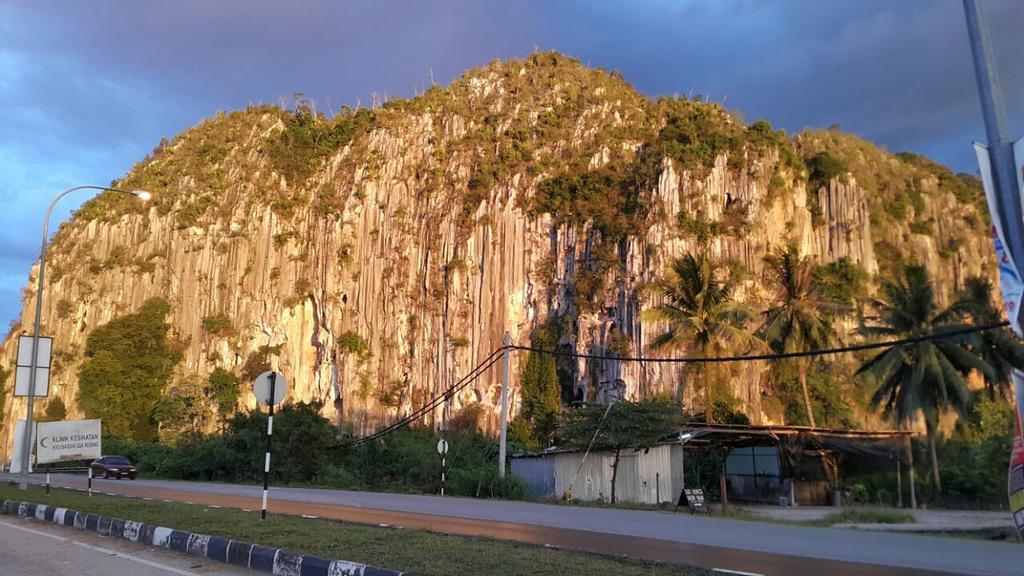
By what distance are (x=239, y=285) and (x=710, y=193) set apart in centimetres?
4021

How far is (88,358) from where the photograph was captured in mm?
66375

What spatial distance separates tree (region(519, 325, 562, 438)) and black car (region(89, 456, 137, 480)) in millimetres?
24327

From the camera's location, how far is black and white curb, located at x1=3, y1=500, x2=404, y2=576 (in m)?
8.24

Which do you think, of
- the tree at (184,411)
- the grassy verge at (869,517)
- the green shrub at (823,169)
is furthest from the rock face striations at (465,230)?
the grassy verge at (869,517)

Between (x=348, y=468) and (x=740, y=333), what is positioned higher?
(x=740, y=333)

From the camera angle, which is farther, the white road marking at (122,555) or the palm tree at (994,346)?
the palm tree at (994,346)

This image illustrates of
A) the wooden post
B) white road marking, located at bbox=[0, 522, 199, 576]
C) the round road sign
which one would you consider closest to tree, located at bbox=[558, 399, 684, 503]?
the wooden post

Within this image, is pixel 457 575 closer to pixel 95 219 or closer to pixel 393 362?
pixel 393 362

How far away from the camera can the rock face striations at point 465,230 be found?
52.5 metres

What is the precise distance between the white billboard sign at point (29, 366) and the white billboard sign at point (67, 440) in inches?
53.1

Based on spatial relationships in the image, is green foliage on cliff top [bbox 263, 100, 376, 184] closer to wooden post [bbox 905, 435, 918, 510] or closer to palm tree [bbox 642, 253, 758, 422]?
palm tree [bbox 642, 253, 758, 422]

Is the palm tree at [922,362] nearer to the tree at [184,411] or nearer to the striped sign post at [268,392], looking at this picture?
the striped sign post at [268,392]

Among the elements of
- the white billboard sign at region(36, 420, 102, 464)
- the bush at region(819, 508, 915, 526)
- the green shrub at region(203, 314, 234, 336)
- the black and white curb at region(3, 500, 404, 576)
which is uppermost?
the green shrub at region(203, 314, 234, 336)

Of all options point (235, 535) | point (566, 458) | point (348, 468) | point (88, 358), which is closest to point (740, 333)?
point (566, 458)
